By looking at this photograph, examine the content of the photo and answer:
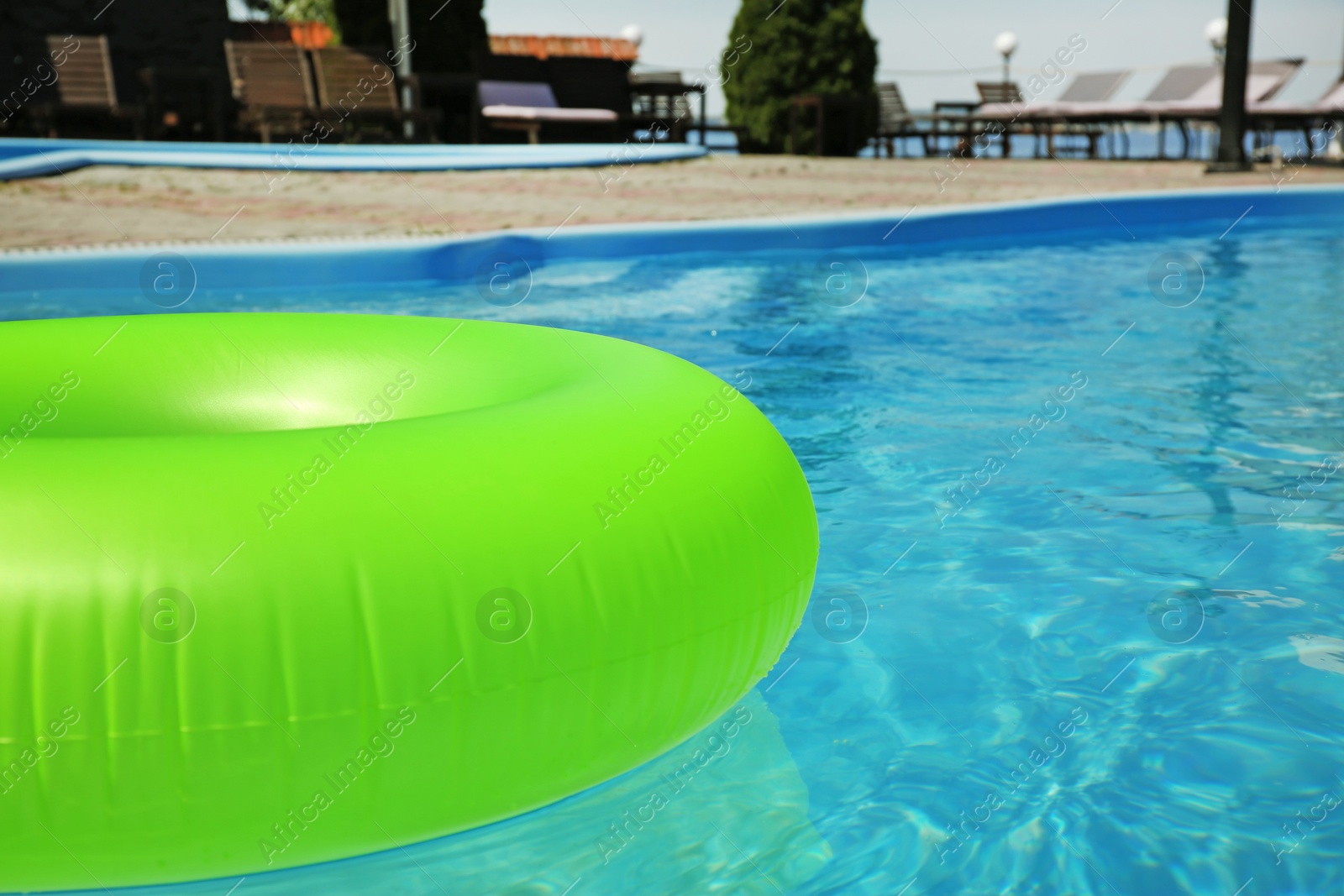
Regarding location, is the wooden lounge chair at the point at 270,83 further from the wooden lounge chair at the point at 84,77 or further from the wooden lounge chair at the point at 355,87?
the wooden lounge chair at the point at 84,77

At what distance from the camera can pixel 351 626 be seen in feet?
5.05

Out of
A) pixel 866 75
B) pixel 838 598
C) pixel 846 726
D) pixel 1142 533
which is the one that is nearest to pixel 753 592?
pixel 846 726

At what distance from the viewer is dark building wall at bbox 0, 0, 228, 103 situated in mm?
14367

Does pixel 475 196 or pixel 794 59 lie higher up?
pixel 794 59

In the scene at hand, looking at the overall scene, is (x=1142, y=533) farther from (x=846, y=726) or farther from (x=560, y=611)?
(x=560, y=611)

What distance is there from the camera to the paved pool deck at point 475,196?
7.73 metres

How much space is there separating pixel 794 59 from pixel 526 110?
144 inches

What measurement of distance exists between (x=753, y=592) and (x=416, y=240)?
5414 millimetres

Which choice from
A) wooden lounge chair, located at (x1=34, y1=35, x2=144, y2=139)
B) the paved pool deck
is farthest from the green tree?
wooden lounge chair, located at (x1=34, y1=35, x2=144, y2=139)

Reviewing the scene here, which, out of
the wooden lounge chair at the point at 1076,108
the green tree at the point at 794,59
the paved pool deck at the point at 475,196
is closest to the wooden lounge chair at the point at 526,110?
the green tree at the point at 794,59

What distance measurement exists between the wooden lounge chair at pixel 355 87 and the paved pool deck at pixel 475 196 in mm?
2714

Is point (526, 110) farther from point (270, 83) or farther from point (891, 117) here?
point (891, 117)

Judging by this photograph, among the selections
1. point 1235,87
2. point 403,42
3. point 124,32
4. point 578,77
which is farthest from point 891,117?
point 124,32

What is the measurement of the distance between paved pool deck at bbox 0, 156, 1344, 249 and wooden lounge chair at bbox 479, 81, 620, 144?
2.36m
